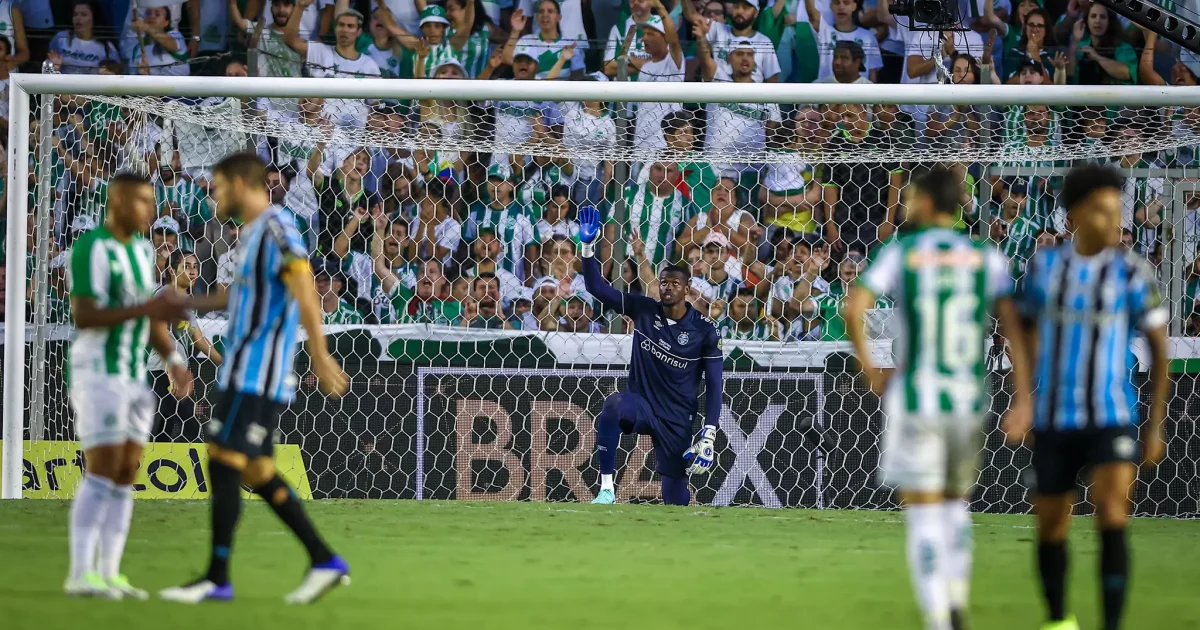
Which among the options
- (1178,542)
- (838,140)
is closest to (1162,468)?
(1178,542)

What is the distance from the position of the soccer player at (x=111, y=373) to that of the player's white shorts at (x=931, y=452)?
247 cm

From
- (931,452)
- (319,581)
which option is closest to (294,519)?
(319,581)

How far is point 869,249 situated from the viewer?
11250 millimetres

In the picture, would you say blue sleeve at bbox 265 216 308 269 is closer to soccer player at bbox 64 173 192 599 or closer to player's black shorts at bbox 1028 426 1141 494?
soccer player at bbox 64 173 192 599

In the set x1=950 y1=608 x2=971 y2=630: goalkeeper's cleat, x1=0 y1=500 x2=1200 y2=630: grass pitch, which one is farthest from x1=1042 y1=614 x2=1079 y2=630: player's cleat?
x1=950 y1=608 x2=971 y2=630: goalkeeper's cleat

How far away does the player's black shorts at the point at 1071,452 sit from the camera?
4.18 meters

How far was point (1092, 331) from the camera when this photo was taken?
13.9ft

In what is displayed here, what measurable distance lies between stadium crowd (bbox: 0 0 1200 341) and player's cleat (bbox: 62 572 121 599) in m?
5.92

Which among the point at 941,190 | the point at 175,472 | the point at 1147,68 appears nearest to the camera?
the point at 941,190

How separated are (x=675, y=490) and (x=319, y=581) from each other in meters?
5.20

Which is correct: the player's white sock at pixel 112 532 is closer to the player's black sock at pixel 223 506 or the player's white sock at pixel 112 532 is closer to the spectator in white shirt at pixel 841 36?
the player's black sock at pixel 223 506

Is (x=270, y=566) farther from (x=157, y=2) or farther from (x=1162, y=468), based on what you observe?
(x=157, y=2)

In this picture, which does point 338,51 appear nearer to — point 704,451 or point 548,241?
point 548,241

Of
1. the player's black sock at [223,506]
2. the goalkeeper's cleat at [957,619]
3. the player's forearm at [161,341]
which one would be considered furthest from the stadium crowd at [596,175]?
the goalkeeper's cleat at [957,619]
